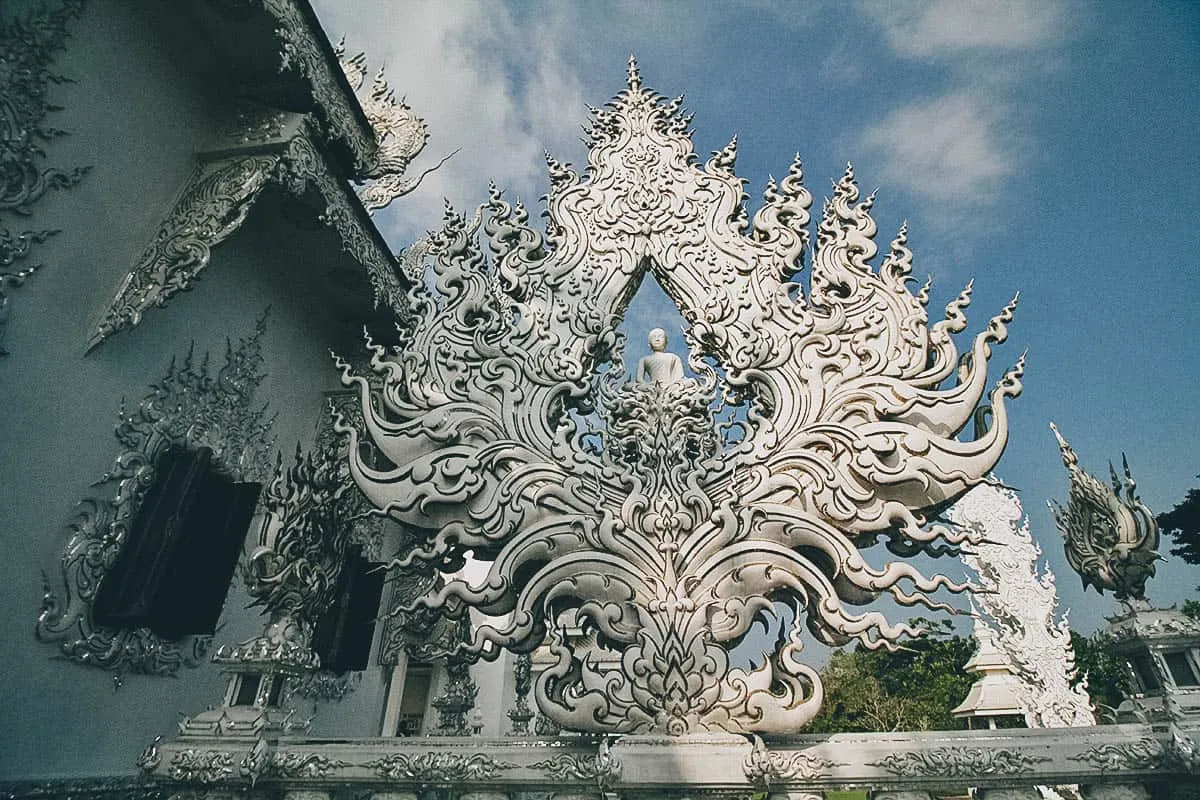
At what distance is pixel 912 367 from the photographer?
3.99 m

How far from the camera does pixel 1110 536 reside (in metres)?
2.98

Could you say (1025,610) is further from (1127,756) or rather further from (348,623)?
(348,623)

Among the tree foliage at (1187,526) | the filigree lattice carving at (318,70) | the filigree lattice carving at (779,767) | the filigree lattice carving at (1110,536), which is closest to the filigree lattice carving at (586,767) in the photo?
the filigree lattice carving at (779,767)

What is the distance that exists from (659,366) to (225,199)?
12.7ft

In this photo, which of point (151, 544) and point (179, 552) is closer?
point (151, 544)

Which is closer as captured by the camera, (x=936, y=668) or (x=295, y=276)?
(x=295, y=276)

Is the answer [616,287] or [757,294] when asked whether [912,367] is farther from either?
[616,287]

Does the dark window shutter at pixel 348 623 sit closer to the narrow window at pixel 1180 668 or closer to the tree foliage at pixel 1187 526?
the narrow window at pixel 1180 668

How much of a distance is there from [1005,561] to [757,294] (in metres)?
7.28

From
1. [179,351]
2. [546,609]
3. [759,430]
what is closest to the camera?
[546,609]

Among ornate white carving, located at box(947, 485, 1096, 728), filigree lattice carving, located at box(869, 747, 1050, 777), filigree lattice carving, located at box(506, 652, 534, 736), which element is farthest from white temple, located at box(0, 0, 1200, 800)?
ornate white carving, located at box(947, 485, 1096, 728)

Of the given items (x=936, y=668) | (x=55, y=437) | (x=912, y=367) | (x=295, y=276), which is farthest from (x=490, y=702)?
(x=936, y=668)

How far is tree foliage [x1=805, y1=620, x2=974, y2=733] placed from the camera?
21234 mm

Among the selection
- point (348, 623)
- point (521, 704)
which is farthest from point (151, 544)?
point (521, 704)
